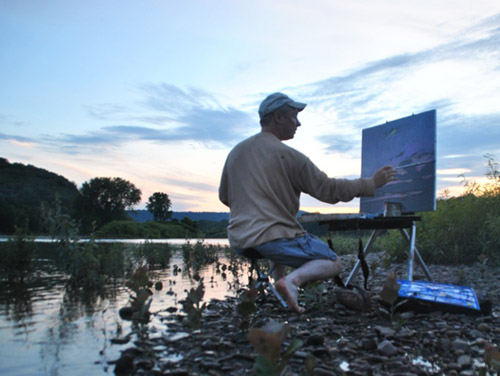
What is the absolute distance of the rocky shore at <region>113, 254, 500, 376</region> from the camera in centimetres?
286

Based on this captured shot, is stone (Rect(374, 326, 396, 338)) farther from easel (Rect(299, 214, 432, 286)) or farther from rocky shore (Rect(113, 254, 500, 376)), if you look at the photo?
easel (Rect(299, 214, 432, 286))

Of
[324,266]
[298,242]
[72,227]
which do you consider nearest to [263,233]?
[298,242]

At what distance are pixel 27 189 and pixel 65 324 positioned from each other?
211 feet

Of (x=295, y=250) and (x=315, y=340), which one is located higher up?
(x=295, y=250)

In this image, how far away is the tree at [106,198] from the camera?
64.0 m

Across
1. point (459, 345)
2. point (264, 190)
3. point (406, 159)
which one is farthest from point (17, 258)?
point (459, 345)

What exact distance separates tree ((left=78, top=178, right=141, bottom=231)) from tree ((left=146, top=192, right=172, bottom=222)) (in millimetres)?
Result: 4002

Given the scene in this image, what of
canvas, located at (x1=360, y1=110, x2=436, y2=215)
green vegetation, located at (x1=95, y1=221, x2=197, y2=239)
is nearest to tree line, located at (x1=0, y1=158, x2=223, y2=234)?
green vegetation, located at (x1=95, y1=221, x2=197, y2=239)

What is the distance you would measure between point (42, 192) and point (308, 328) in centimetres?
6838

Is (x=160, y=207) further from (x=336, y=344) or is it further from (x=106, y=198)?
(x=336, y=344)

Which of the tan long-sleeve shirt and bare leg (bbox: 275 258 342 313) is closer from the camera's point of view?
bare leg (bbox: 275 258 342 313)

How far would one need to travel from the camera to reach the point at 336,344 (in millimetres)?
3416

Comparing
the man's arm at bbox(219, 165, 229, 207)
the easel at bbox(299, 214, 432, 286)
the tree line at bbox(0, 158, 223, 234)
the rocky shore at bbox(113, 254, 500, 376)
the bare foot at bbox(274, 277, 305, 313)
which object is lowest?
the rocky shore at bbox(113, 254, 500, 376)

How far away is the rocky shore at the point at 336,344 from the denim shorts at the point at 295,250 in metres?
0.59
